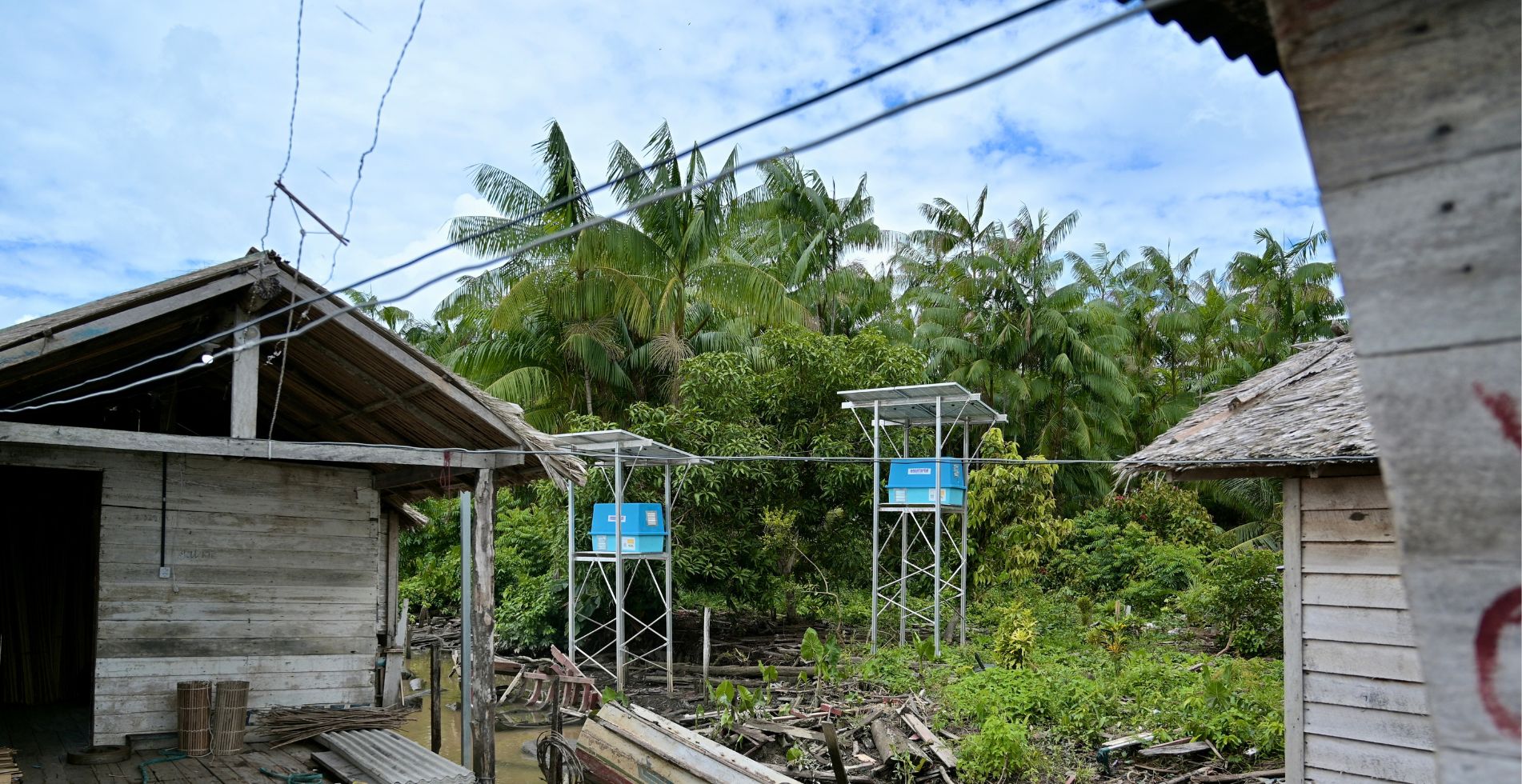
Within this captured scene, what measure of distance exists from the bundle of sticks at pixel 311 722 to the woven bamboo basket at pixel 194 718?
22.4 inches

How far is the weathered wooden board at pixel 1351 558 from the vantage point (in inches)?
285

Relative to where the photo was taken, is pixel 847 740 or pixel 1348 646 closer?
pixel 1348 646

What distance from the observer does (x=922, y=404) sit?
55.0ft

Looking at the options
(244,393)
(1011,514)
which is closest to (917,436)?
(1011,514)

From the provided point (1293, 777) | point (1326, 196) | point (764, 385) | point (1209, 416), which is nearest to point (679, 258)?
point (764, 385)

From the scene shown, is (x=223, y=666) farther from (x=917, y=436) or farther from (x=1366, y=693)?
(x=917, y=436)

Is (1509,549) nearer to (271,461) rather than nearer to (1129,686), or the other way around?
(271,461)

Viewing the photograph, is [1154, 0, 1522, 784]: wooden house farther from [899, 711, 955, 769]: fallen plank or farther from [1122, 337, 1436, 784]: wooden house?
[899, 711, 955, 769]: fallen plank

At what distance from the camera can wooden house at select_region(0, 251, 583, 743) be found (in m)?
7.94

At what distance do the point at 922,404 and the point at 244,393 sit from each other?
36.5 feet

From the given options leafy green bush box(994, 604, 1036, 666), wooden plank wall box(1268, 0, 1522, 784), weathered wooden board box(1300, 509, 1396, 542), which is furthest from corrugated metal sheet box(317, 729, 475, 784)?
leafy green bush box(994, 604, 1036, 666)

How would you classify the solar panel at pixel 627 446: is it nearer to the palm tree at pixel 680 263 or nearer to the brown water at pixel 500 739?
the brown water at pixel 500 739

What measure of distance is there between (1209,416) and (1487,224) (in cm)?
769

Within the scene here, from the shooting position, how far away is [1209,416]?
29.8 feet
